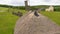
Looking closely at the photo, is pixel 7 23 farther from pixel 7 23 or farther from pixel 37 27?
pixel 37 27

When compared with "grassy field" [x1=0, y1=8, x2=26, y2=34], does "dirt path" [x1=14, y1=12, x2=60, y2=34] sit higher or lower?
higher

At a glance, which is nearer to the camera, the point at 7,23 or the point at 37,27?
the point at 37,27

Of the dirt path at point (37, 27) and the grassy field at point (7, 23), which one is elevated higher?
the dirt path at point (37, 27)

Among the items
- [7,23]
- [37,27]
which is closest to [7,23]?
[7,23]

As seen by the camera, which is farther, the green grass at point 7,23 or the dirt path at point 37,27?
the green grass at point 7,23

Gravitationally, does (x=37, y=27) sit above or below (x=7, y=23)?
above

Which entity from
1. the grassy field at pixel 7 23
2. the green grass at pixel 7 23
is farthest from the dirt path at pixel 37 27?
the green grass at pixel 7 23

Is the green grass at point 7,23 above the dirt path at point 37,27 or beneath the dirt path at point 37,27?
beneath

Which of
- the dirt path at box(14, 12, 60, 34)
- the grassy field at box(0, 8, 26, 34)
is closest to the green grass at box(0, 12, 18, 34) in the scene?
the grassy field at box(0, 8, 26, 34)

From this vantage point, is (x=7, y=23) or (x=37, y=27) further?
(x=7, y=23)

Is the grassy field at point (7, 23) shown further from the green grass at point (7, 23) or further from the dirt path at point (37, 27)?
the dirt path at point (37, 27)

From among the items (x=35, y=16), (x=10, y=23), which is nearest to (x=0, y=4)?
(x=10, y=23)

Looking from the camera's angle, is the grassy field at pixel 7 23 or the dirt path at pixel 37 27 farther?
the grassy field at pixel 7 23

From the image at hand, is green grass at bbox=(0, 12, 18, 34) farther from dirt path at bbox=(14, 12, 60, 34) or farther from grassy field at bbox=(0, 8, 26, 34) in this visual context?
dirt path at bbox=(14, 12, 60, 34)
